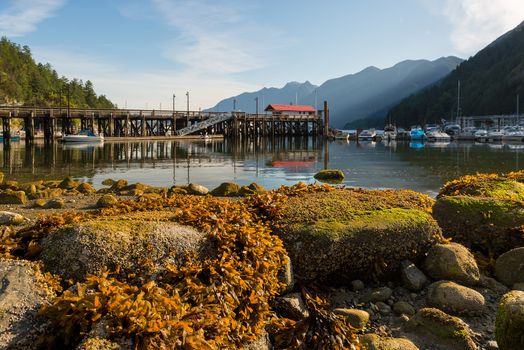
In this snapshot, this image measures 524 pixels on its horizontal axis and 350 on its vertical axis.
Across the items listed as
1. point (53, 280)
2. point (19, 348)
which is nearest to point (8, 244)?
point (53, 280)

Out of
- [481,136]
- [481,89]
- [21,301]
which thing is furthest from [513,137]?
[21,301]

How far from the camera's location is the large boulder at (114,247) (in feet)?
12.9

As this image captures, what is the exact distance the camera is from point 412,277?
229 inches

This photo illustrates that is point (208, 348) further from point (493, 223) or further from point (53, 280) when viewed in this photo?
point (493, 223)

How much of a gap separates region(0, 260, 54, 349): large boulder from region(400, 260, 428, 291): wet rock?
441 cm

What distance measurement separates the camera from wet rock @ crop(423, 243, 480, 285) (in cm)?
596

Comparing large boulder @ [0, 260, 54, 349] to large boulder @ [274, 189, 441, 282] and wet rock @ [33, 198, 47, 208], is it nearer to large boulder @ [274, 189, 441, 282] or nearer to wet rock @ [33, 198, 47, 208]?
large boulder @ [274, 189, 441, 282]

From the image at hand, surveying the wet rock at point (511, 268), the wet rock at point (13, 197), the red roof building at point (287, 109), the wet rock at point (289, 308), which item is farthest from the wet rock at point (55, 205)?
the red roof building at point (287, 109)

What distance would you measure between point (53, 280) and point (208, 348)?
1538mm

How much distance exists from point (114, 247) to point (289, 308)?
2.08m

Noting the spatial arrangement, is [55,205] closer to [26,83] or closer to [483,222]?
[483,222]

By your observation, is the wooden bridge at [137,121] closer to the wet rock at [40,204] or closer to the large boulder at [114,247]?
the wet rock at [40,204]

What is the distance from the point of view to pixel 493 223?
23.9ft

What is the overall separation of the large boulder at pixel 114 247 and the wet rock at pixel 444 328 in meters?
2.60
